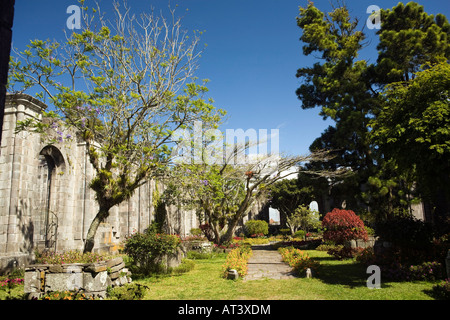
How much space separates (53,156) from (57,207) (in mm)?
2406

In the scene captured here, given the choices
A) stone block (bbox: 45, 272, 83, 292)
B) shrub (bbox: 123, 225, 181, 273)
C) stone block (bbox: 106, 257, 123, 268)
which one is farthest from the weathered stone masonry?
stone block (bbox: 45, 272, 83, 292)

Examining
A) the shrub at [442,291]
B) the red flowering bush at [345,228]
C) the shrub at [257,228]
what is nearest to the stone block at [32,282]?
the shrub at [442,291]

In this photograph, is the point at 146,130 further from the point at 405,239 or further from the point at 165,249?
the point at 405,239

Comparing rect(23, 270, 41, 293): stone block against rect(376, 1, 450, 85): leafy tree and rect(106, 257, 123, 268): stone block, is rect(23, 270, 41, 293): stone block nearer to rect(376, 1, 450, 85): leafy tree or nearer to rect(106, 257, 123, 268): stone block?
rect(106, 257, 123, 268): stone block

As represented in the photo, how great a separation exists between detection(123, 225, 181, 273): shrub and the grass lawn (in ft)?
1.97

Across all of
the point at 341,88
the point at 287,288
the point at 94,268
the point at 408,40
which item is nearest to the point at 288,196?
the point at 341,88

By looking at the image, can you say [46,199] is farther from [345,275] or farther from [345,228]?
[345,228]

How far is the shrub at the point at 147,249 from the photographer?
10.1m

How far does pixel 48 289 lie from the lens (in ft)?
21.4

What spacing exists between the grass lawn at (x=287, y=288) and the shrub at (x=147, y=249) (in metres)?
0.60

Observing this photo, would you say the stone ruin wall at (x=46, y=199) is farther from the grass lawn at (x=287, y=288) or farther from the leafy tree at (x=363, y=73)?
the leafy tree at (x=363, y=73)

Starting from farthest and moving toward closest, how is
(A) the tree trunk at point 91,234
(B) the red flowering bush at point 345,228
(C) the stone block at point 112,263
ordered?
(B) the red flowering bush at point 345,228, (A) the tree trunk at point 91,234, (C) the stone block at point 112,263

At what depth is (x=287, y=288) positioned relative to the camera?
7.80 m

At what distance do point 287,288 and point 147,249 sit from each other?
16.1 feet
